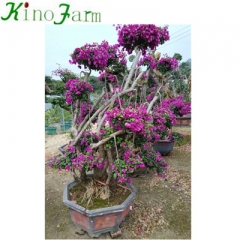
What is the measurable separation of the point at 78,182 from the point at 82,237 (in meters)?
0.51

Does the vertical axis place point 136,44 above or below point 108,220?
above

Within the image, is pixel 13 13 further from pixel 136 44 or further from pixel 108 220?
pixel 108 220

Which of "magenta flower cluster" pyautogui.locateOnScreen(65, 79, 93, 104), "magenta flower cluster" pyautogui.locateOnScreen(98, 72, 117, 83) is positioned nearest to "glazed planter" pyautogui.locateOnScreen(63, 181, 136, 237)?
"magenta flower cluster" pyautogui.locateOnScreen(65, 79, 93, 104)

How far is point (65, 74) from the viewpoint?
1.86 metres

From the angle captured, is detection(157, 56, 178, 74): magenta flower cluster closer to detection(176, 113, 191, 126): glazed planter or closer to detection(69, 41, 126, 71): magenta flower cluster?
detection(69, 41, 126, 71): magenta flower cluster

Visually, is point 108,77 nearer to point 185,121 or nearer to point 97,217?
point 97,217


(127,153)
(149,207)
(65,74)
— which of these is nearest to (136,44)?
(65,74)

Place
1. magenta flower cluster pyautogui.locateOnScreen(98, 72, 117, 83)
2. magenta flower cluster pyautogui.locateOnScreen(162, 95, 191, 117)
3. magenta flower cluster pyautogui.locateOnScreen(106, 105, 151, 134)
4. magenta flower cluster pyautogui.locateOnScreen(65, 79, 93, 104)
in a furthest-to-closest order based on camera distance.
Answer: magenta flower cluster pyautogui.locateOnScreen(162, 95, 191, 117)
magenta flower cluster pyautogui.locateOnScreen(98, 72, 117, 83)
magenta flower cluster pyautogui.locateOnScreen(65, 79, 93, 104)
magenta flower cluster pyautogui.locateOnScreen(106, 105, 151, 134)

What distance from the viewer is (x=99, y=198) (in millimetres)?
1819

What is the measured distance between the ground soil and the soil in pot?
290mm

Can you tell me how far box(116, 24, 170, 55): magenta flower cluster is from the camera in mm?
1643

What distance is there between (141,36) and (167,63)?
936 mm

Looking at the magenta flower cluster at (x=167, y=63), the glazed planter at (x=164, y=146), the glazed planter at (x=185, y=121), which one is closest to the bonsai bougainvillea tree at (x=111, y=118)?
the magenta flower cluster at (x=167, y=63)

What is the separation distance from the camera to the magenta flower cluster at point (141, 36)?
1643 mm
